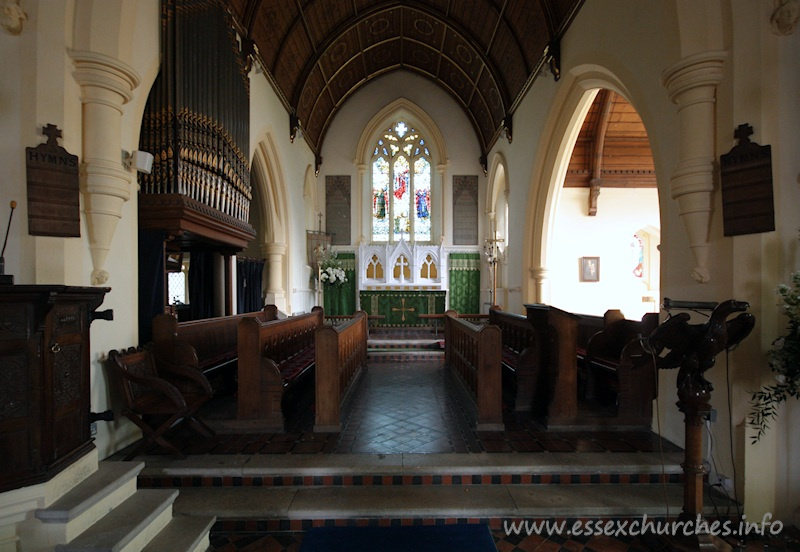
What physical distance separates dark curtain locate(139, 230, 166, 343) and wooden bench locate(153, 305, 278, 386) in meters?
0.23

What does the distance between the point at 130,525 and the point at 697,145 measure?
403 centimetres

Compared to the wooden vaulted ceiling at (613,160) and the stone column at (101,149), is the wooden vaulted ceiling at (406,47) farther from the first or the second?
the stone column at (101,149)

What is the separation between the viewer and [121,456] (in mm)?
2990

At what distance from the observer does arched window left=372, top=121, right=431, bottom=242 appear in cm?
1192

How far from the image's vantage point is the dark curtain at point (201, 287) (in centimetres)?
657

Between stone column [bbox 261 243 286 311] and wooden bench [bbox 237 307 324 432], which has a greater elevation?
stone column [bbox 261 243 286 311]

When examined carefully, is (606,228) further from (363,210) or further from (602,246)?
(363,210)

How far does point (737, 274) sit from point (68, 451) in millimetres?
3975

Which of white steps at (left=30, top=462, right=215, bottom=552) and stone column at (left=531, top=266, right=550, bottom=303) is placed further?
stone column at (left=531, top=266, right=550, bottom=303)

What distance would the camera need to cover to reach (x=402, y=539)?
7.44 feet

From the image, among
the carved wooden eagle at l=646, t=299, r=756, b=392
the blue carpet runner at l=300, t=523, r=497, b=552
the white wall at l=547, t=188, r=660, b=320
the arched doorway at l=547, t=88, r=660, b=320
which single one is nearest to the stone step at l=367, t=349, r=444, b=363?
the arched doorway at l=547, t=88, r=660, b=320

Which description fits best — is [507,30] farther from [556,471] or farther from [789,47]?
[556,471]

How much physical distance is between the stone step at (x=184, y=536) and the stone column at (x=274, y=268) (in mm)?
6139

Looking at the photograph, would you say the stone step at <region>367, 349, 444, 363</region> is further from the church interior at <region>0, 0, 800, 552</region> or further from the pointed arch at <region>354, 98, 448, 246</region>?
the pointed arch at <region>354, 98, 448, 246</region>
